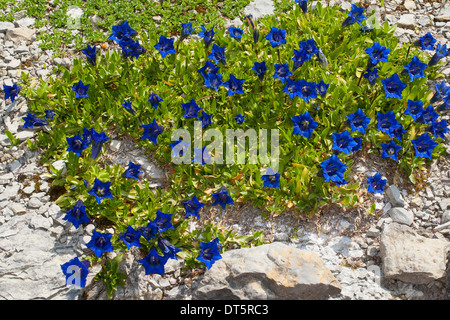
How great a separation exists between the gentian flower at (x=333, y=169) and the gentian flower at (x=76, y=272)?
2209mm

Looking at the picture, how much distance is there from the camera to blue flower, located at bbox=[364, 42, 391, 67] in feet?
14.0

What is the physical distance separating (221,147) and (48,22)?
10.7 ft

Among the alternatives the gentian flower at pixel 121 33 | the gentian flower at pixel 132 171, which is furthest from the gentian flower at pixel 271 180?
the gentian flower at pixel 121 33

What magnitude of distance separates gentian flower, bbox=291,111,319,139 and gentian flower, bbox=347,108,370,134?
0.35m

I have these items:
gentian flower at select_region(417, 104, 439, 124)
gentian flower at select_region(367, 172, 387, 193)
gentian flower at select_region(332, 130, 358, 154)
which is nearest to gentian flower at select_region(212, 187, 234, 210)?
gentian flower at select_region(332, 130, 358, 154)

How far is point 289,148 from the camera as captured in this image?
166 inches

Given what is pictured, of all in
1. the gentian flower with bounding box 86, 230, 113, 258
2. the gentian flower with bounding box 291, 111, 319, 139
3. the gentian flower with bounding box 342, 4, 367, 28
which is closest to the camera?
the gentian flower with bounding box 86, 230, 113, 258

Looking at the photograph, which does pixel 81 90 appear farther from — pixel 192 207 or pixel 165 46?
pixel 192 207

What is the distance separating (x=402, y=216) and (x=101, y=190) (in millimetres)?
2802

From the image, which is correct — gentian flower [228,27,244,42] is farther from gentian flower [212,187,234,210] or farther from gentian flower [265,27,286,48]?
gentian flower [212,187,234,210]

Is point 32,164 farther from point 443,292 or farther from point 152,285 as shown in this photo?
point 443,292

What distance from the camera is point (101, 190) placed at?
3709mm

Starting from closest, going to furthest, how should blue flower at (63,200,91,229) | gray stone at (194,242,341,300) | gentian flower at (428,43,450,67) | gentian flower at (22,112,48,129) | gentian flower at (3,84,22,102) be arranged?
gray stone at (194,242,341,300) → blue flower at (63,200,91,229) → gentian flower at (22,112,48,129) → gentian flower at (3,84,22,102) → gentian flower at (428,43,450,67)

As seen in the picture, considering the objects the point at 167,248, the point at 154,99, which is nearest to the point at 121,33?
the point at 154,99
